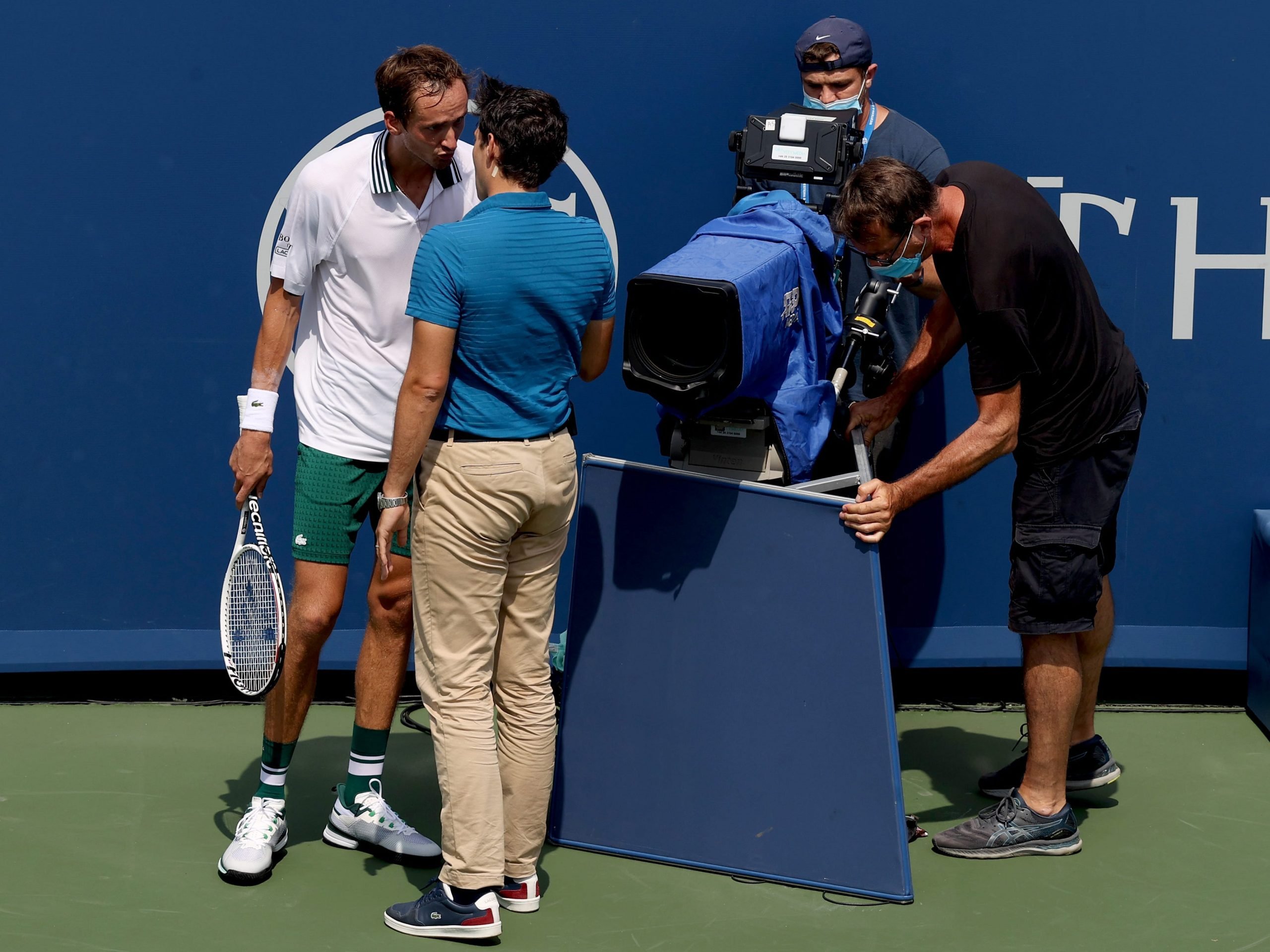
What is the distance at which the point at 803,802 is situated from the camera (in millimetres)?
3449

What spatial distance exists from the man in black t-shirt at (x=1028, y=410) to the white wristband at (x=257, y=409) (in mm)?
1383

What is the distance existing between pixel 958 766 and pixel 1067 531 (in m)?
0.94

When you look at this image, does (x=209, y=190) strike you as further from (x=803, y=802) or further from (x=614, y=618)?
(x=803, y=802)

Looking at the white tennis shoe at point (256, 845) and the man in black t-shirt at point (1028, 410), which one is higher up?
the man in black t-shirt at point (1028, 410)

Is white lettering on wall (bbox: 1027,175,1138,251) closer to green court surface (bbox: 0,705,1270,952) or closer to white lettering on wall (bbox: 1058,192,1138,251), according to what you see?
white lettering on wall (bbox: 1058,192,1138,251)

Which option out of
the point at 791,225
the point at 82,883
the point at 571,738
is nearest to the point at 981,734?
the point at 571,738

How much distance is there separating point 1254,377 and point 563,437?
2.33m

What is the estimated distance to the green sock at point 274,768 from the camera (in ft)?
11.8

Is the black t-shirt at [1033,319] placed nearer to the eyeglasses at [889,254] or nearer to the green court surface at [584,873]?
the eyeglasses at [889,254]

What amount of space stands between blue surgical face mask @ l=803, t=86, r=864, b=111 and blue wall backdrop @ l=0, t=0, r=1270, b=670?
0.64ft

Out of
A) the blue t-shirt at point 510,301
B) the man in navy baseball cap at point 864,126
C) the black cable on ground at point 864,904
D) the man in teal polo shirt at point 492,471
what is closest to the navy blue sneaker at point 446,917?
the man in teal polo shirt at point 492,471

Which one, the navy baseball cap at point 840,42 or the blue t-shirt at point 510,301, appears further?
the navy baseball cap at point 840,42

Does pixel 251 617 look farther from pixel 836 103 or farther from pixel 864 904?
pixel 836 103

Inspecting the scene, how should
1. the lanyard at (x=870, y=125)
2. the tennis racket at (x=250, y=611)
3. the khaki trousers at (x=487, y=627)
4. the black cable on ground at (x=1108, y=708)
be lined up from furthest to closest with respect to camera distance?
the black cable on ground at (x=1108, y=708)
the lanyard at (x=870, y=125)
the tennis racket at (x=250, y=611)
the khaki trousers at (x=487, y=627)
